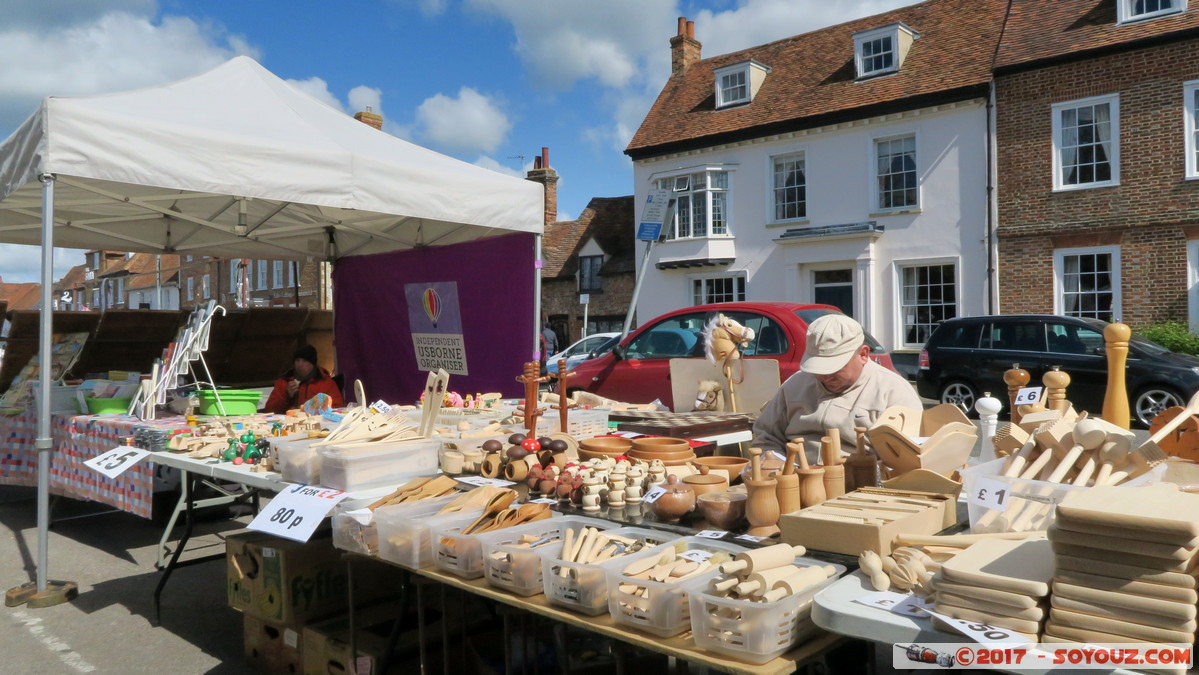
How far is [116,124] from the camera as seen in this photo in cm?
413

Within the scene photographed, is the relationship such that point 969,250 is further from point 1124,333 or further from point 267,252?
point 1124,333

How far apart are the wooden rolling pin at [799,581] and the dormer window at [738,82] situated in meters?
18.3

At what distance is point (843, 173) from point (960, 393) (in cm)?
690

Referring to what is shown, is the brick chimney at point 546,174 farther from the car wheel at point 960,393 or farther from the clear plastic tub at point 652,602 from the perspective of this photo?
the clear plastic tub at point 652,602

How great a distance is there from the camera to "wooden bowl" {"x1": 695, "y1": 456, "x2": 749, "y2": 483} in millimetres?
2788

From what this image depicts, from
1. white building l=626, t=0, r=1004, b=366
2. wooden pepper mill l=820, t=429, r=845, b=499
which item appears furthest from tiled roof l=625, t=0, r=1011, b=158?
wooden pepper mill l=820, t=429, r=845, b=499

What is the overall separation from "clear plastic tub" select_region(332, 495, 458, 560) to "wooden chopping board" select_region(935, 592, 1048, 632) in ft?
4.99

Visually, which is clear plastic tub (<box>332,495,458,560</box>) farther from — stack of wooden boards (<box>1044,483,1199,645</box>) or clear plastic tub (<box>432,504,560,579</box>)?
stack of wooden boards (<box>1044,483,1199,645</box>)

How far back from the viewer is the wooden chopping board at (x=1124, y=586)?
1310mm

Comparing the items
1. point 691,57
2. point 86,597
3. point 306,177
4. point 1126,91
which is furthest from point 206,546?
point 691,57

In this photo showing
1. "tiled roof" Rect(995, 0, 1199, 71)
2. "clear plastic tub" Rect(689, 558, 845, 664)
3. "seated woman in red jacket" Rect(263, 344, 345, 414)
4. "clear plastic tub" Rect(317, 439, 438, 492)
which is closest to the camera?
"clear plastic tub" Rect(689, 558, 845, 664)

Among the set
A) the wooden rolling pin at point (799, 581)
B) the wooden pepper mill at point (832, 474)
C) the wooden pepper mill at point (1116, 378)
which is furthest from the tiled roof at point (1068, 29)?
the wooden rolling pin at point (799, 581)

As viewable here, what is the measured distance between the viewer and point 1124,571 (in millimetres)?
1369

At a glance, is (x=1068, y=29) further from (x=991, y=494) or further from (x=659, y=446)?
(x=991, y=494)
